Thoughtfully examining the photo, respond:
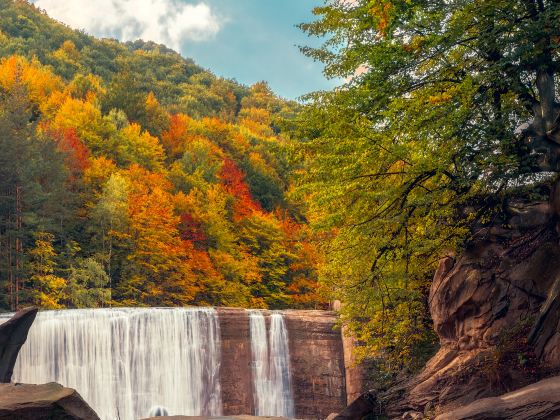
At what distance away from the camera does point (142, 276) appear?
4288 centimetres

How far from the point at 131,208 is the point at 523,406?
35809mm

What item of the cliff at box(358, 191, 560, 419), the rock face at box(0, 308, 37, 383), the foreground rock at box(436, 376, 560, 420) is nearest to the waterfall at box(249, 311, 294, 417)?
the rock face at box(0, 308, 37, 383)

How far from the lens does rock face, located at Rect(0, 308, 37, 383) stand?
17.4 m

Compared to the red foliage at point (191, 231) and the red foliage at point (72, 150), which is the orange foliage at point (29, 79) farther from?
the red foliage at point (191, 231)

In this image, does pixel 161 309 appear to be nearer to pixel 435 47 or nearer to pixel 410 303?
pixel 410 303

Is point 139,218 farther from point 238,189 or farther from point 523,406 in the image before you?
point 523,406

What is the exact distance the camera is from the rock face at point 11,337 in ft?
57.0

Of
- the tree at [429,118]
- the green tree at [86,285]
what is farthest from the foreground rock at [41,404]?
the green tree at [86,285]

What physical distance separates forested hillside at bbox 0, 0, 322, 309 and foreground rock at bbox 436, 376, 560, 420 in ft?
49.6

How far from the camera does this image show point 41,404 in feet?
41.9

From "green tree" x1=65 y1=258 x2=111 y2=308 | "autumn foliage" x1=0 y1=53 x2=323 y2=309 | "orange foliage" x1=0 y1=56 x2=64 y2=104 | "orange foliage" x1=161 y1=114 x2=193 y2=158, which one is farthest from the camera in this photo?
"orange foliage" x1=161 y1=114 x2=193 y2=158

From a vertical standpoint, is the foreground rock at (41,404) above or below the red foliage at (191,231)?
below

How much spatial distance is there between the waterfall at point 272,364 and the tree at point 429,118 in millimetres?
17105

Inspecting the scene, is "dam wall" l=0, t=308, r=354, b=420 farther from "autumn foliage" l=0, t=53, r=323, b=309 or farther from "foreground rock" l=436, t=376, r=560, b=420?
"foreground rock" l=436, t=376, r=560, b=420
